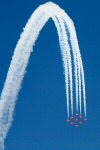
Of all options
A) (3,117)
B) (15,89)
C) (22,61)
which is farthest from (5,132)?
(22,61)

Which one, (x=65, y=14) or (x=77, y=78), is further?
(x=65, y=14)

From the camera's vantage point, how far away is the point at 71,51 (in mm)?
9594

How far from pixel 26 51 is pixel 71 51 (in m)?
1.11

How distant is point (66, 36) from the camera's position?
9680mm

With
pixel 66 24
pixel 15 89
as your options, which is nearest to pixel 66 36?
pixel 66 24

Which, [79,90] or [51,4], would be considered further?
[51,4]

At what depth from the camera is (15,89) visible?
9.94m

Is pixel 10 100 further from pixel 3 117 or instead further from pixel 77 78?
pixel 77 78

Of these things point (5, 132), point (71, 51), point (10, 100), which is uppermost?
point (71, 51)

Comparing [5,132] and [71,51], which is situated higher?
[71,51]

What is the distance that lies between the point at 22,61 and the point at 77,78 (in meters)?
1.34

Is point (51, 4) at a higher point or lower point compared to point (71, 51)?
higher

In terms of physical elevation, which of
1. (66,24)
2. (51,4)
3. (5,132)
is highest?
(51,4)

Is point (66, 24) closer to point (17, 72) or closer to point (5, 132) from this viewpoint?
point (17, 72)
